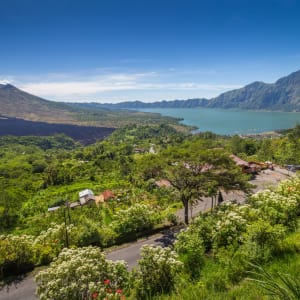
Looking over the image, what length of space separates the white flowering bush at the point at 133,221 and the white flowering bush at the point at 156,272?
5.76m

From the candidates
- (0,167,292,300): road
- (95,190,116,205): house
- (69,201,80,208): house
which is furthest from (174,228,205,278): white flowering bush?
(69,201,80,208): house

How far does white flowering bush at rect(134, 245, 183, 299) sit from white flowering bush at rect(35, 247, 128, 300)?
18.4 inches

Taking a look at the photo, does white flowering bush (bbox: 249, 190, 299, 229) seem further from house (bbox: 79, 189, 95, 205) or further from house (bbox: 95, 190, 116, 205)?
house (bbox: 79, 189, 95, 205)

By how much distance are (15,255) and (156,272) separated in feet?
19.9

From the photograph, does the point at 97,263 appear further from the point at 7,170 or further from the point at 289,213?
A: the point at 7,170

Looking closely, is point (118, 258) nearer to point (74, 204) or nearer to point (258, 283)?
point (258, 283)

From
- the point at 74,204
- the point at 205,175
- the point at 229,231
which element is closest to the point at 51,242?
the point at 229,231

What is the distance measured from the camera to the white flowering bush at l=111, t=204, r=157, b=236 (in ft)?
38.1

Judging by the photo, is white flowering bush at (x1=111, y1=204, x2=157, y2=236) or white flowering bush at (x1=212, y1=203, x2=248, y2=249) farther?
white flowering bush at (x1=111, y1=204, x2=157, y2=236)

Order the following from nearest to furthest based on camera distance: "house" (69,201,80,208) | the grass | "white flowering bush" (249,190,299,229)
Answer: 1. the grass
2. "white flowering bush" (249,190,299,229)
3. "house" (69,201,80,208)

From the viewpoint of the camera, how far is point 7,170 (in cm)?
4744

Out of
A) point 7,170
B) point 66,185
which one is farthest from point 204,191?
point 7,170

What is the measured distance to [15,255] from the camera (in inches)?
348

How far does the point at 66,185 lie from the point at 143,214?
91.4 ft
